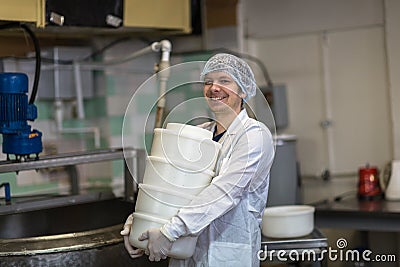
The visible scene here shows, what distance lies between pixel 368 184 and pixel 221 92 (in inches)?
66.5

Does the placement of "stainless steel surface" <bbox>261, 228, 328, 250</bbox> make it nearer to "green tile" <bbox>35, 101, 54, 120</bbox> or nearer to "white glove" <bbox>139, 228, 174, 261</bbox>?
"white glove" <bbox>139, 228, 174, 261</bbox>

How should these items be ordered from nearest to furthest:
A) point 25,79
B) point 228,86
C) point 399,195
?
point 228,86 → point 25,79 → point 399,195

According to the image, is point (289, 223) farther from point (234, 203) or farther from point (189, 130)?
point (189, 130)

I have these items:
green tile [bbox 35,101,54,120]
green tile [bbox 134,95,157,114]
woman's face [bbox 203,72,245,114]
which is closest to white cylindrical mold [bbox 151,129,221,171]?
woman's face [bbox 203,72,245,114]

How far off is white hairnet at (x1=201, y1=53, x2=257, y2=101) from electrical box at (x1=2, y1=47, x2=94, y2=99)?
1460 mm

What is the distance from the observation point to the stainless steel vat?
2.25 metres

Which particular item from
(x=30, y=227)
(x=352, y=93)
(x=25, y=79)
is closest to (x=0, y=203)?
(x=30, y=227)

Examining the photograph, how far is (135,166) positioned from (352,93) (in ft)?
4.96

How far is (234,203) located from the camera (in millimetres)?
2117

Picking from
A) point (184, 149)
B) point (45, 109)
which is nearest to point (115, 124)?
point (45, 109)

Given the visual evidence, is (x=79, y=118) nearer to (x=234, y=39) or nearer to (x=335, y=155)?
(x=234, y=39)

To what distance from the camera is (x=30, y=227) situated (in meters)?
2.83

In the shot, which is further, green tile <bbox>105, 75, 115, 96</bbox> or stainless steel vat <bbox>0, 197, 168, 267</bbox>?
green tile <bbox>105, 75, 115, 96</bbox>

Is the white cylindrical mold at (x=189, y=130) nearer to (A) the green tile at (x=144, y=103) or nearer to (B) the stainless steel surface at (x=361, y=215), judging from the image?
(B) the stainless steel surface at (x=361, y=215)
